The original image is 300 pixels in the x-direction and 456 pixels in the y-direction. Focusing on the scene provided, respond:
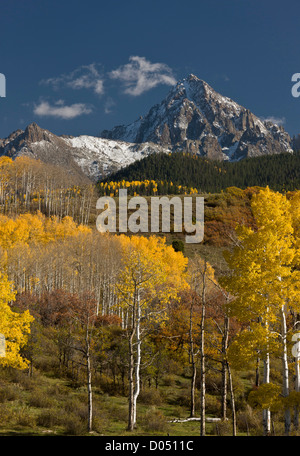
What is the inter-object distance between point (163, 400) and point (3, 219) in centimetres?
5395

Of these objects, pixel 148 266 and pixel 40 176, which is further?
pixel 40 176

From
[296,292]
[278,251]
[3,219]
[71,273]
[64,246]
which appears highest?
[3,219]

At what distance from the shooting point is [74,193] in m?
104

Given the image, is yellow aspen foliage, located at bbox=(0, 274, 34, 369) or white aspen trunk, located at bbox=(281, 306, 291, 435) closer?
white aspen trunk, located at bbox=(281, 306, 291, 435)

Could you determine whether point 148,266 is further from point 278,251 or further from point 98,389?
point 98,389

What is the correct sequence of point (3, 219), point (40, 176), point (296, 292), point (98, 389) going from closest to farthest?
1. point (296, 292)
2. point (98, 389)
3. point (3, 219)
4. point (40, 176)

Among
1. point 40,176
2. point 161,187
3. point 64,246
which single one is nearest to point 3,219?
point 64,246

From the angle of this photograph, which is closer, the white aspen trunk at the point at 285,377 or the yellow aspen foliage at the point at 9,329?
the white aspen trunk at the point at 285,377

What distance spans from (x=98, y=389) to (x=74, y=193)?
83867 mm

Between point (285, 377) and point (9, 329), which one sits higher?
point (9, 329)

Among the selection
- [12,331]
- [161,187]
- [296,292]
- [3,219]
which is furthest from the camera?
[161,187]

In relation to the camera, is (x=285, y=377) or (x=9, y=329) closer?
(x=285, y=377)

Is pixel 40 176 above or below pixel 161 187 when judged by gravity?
below
